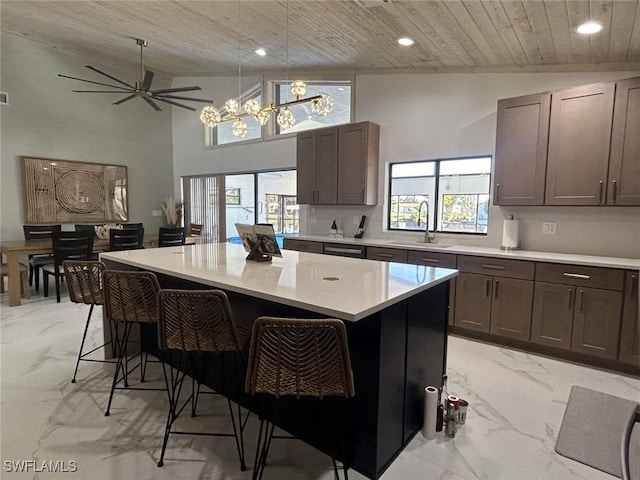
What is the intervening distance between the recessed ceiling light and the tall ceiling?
2.0 inches

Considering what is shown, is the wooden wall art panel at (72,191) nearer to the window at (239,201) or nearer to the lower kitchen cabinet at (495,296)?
the window at (239,201)

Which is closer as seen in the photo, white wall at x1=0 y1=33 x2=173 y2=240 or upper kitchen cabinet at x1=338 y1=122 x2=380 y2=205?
upper kitchen cabinet at x1=338 y1=122 x2=380 y2=205

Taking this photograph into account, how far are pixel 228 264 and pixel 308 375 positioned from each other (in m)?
1.36

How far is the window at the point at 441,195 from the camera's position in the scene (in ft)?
13.4

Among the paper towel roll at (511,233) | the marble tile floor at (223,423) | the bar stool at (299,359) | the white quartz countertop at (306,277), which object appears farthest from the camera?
the paper towel roll at (511,233)

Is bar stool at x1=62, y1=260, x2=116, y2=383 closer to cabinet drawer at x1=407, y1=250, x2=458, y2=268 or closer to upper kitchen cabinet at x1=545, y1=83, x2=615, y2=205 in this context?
cabinet drawer at x1=407, y1=250, x2=458, y2=268

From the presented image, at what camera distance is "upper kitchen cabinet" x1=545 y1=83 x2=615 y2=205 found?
303 centimetres

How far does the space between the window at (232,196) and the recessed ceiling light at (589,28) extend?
218 inches

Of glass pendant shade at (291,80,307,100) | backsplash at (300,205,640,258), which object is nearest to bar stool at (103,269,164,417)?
glass pendant shade at (291,80,307,100)

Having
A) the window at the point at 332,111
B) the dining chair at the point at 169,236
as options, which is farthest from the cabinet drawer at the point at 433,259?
the dining chair at the point at 169,236

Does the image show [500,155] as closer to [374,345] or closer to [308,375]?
[374,345]

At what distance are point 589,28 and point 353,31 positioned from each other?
1935mm

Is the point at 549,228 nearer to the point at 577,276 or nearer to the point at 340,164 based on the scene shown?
the point at 577,276

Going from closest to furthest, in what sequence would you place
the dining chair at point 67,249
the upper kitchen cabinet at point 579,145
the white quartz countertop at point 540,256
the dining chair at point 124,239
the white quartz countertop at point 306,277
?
1. the white quartz countertop at point 306,277
2. the white quartz countertop at point 540,256
3. the upper kitchen cabinet at point 579,145
4. the dining chair at point 67,249
5. the dining chair at point 124,239
